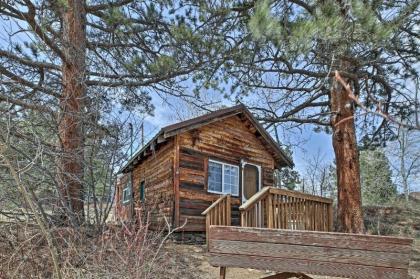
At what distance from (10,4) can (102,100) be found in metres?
2.60

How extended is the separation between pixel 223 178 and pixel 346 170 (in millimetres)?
3671

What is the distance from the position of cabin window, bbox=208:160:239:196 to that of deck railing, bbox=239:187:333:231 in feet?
8.67

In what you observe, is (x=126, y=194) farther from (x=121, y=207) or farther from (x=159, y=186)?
(x=159, y=186)

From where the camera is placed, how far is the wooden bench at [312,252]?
11.4 ft

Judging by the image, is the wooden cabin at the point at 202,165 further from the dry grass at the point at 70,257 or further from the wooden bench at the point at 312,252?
the wooden bench at the point at 312,252

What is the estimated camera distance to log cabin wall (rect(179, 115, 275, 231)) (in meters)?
10.3

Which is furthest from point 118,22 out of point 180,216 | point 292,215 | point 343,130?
point 343,130

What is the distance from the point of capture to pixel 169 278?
598 cm

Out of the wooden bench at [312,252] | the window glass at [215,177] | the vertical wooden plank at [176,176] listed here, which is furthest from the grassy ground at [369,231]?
the wooden bench at [312,252]

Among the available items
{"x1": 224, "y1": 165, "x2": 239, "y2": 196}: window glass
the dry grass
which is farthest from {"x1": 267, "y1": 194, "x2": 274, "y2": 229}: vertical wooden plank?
{"x1": 224, "y1": 165, "x2": 239, "y2": 196}: window glass

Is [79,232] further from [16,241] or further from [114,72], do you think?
[114,72]

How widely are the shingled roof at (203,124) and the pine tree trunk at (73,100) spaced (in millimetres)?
1225

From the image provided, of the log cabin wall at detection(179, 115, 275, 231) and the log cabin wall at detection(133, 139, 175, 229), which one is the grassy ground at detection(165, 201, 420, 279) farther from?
the log cabin wall at detection(133, 139, 175, 229)

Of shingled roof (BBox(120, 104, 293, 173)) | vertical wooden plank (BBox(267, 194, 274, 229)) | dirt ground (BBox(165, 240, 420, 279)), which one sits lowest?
dirt ground (BBox(165, 240, 420, 279))
